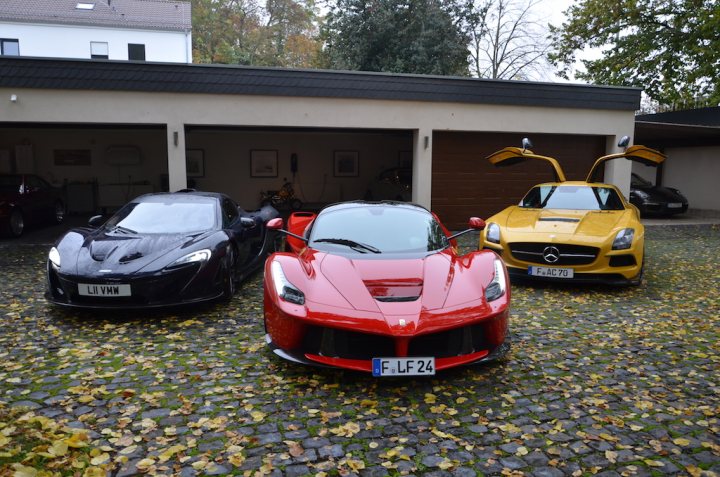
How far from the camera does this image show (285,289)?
12.9ft

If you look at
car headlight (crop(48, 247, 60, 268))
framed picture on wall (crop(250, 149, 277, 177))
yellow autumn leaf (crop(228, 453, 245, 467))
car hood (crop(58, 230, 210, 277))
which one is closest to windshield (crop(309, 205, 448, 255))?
car hood (crop(58, 230, 210, 277))

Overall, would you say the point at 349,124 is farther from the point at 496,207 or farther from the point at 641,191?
the point at 641,191

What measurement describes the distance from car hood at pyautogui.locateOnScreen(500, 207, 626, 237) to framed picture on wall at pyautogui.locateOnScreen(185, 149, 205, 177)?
42.8 ft

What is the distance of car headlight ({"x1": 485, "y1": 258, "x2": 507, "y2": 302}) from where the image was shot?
155 inches

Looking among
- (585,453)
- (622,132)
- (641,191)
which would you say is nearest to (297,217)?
(585,453)

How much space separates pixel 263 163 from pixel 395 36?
32.4 ft

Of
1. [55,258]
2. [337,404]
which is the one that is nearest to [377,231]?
[337,404]

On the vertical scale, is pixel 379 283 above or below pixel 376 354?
above

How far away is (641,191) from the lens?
646 inches

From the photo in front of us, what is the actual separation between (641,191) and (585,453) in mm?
15734

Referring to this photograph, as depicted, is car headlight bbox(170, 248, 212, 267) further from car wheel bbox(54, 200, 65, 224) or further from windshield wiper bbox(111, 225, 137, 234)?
car wheel bbox(54, 200, 65, 224)

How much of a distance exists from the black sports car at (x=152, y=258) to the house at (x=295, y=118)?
14.8 ft

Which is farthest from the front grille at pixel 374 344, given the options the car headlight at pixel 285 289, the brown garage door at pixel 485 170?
the brown garage door at pixel 485 170

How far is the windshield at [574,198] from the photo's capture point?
768cm
